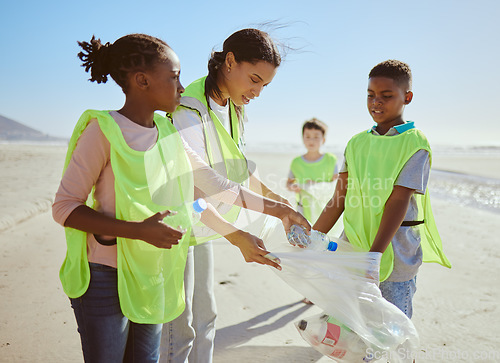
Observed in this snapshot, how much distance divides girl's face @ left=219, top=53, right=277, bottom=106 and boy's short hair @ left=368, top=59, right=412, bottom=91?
1.96ft

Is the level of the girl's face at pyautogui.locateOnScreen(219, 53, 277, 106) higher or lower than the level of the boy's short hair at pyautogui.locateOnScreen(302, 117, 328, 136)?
higher

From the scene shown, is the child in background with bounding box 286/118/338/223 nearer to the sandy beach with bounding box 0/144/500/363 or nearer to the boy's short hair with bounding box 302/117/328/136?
the boy's short hair with bounding box 302/117/328/136

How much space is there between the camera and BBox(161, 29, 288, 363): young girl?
2092mm

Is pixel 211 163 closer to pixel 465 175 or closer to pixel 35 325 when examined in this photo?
pixel 35 325

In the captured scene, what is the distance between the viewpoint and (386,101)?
2289 mm

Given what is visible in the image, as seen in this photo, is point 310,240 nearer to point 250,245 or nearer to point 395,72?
point 250,245

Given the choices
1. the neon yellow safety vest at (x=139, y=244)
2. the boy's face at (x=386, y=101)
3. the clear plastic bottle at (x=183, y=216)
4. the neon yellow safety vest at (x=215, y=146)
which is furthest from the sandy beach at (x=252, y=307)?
the boy's face at (x=386, y=101)

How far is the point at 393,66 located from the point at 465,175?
1541 centimetres

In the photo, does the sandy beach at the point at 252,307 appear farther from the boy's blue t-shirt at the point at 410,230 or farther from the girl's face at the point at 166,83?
the girl's face at the point at 166,83

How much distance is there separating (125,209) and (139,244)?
142 millimetres

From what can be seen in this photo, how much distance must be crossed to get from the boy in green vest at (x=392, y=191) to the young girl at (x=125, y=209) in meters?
1.08

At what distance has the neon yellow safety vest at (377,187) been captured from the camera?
2.20m

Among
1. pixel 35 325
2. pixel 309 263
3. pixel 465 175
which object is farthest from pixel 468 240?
pixel 465 175

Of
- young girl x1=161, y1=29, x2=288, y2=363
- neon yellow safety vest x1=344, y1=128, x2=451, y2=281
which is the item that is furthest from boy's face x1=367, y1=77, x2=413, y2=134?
young girl x1=161, y1=29, x2=288, y2=363
